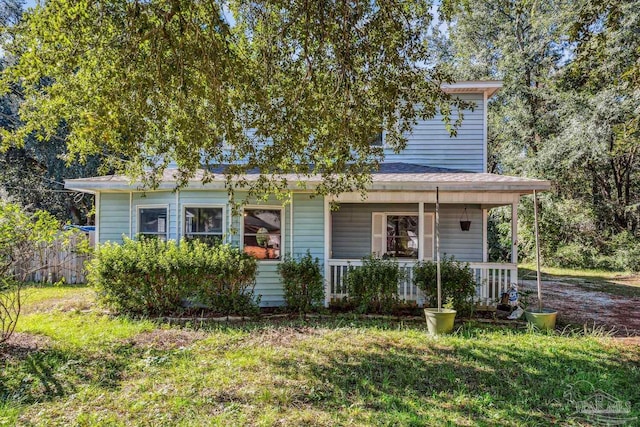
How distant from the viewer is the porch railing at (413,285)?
27.7ft

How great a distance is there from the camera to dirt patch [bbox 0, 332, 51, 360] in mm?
5512

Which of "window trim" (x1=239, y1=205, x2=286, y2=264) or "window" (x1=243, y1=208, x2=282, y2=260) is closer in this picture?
"window trim" (x1=239, y1=205, x2=286, y2=264)

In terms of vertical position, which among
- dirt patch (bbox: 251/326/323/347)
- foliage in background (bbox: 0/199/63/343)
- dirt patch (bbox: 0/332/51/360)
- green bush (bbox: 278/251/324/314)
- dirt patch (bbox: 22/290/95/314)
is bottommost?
dirt patch (bbox: 251/326/323/347)

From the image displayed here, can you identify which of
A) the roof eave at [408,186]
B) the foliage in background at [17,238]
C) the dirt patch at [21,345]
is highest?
the roof eave at [408,186]

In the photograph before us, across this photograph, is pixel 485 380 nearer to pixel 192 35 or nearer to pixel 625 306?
pixel 192 35

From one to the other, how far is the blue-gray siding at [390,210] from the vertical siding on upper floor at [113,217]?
509 centimetres

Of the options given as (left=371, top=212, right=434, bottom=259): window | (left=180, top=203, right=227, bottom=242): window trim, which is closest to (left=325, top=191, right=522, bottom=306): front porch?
(left=371, top=212, right=434, bottom=259): window

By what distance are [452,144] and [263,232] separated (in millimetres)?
5455

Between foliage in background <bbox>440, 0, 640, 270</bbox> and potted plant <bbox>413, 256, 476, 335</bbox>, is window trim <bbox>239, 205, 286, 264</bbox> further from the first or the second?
foliage in background <bbox>440, 0, 640, 270</bbox>

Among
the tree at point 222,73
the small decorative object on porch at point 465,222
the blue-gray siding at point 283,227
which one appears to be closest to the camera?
the tree at point 222,73

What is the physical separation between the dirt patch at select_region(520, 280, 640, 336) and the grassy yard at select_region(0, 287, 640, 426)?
1.35 metres

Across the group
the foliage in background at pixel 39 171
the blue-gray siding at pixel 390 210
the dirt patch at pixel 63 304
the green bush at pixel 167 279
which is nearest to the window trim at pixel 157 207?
the green bush at pixel 167 279

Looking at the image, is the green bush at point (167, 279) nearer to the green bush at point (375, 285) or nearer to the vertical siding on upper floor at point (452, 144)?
the green bush at point (375, 285)

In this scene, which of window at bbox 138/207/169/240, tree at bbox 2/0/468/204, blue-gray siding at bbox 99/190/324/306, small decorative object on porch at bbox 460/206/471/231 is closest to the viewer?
tree at bbox 2/0/468/204
